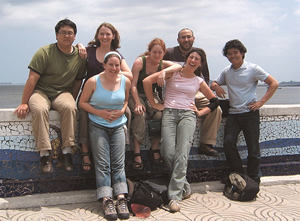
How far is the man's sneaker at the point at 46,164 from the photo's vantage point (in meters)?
4.26

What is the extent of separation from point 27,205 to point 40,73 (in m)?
1.49

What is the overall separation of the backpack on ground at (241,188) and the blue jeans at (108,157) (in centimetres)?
139

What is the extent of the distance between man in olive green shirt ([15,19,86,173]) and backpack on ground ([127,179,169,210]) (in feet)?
2.49

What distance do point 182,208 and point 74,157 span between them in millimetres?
1408

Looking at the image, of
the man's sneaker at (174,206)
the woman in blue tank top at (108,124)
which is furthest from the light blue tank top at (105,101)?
the man's sneaker at (174,206)

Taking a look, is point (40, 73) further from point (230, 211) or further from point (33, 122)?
point (230, 211)

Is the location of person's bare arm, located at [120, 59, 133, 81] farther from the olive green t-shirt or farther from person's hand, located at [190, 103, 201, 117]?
person's hand, located at [190, 103, 201, 117]

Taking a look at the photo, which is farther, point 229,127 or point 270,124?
point 270,124

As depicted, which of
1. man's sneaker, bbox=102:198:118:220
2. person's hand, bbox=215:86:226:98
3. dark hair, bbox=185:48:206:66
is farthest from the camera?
person's hand, bbox=215:86:226:98

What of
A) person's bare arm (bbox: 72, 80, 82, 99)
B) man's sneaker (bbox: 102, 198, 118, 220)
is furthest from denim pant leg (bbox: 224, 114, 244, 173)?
person's bare arm (bbox: 72, 80, 82, 99)

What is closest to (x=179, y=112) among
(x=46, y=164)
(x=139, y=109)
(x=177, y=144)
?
(x=177, y=144)

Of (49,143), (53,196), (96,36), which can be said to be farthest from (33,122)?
(96,36)

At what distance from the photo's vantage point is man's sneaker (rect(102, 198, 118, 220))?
3.96m

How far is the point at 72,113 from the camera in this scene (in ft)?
14.1
